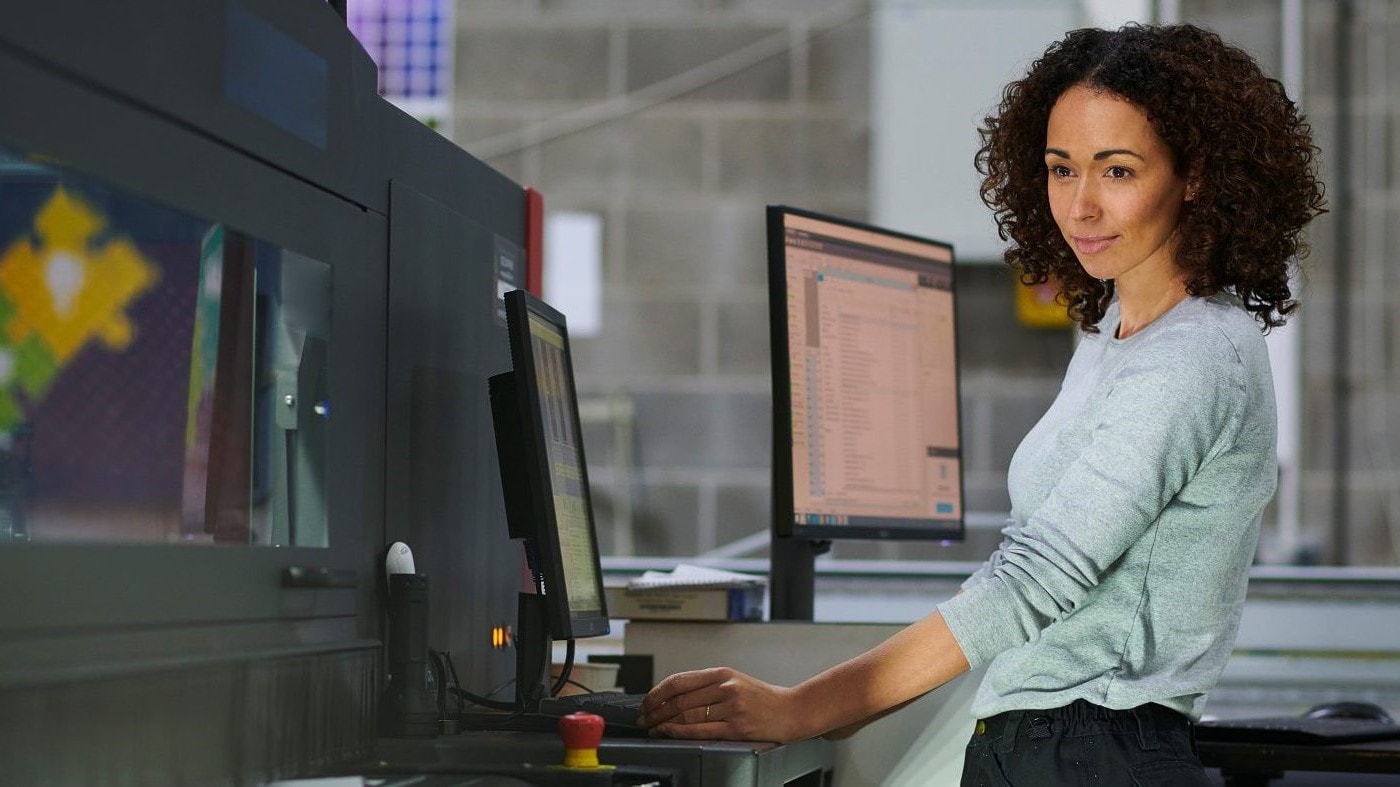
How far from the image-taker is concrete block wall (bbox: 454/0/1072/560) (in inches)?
137

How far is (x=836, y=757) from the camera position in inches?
71.1

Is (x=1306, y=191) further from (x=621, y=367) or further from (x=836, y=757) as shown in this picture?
(x=621, y=367)

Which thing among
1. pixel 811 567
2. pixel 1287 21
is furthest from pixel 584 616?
pixel 1287 21

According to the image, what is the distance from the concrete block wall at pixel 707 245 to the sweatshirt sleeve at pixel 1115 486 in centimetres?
213

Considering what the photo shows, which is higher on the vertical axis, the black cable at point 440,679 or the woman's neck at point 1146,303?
the woman's neck at point 1146,303

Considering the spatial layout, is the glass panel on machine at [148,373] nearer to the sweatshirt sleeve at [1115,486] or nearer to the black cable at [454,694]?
the black cable at [454,694]

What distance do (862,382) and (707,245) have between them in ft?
4.76

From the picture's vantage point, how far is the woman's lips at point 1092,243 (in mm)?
1438

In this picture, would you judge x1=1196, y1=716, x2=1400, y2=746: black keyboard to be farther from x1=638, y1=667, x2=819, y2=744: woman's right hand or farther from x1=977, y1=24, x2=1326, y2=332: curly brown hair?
x1=638, y1=667, x2=819, y2=744: woman's right hand

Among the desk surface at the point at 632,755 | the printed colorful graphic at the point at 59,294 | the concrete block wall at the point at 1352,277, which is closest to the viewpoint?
the printed colorful graphic at the point at 59,294

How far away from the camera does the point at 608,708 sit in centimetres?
148

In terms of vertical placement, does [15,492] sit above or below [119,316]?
below


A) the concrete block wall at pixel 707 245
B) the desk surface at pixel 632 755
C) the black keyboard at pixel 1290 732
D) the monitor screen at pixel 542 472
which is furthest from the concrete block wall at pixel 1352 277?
the desk surface at pixel 632 755

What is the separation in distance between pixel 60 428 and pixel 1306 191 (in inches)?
44.0
